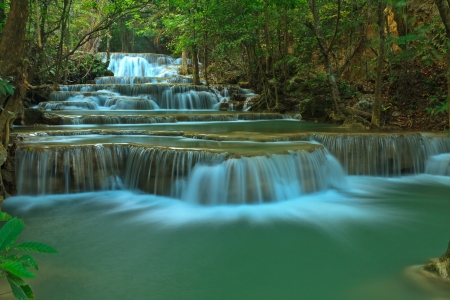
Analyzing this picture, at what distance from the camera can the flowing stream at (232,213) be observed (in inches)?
150

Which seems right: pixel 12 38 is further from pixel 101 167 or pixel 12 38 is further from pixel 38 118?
pixel 38 118

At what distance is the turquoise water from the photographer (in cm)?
369

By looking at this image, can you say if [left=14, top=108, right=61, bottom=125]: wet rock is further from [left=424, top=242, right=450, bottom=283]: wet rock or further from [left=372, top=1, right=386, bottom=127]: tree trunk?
[left=424, top=242, right=450, bottom=283]: wet rock

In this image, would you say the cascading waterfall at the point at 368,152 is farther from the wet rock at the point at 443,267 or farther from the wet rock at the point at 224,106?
the wet rock at the point at 224,106

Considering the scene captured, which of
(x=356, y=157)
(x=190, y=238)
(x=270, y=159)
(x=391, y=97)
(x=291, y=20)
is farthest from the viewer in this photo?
(x=291, y=20)

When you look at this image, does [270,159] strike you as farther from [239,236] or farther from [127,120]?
[127,120]

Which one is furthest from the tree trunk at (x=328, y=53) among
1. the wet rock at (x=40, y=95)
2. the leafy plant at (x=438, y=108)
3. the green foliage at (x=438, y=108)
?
the wet rock at (x=40, y=95)

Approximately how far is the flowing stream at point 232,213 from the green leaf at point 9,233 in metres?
1.80

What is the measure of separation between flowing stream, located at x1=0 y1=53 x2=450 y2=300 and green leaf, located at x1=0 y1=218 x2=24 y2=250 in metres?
1.80

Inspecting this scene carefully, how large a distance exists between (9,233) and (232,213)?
4249mm

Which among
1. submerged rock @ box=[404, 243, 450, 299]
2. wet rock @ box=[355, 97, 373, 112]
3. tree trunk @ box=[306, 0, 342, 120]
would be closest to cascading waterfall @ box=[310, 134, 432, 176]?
wet rock @ box=[355, 97, 373, 112]

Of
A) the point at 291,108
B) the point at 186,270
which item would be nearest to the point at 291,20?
the point at 291,108

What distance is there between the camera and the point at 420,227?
214 inches

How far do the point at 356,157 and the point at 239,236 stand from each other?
4.53m
